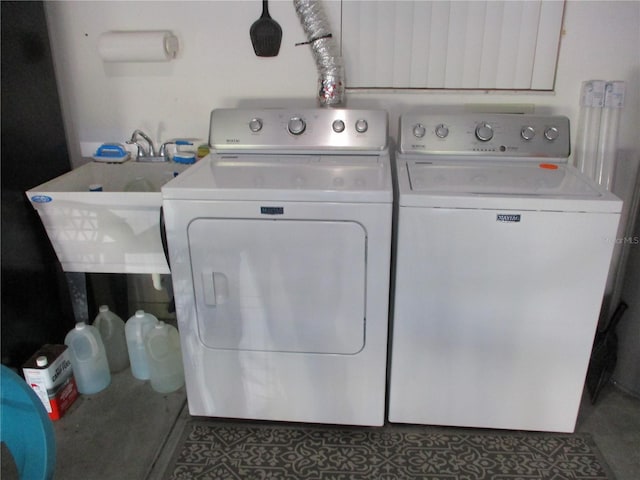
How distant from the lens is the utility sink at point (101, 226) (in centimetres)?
190

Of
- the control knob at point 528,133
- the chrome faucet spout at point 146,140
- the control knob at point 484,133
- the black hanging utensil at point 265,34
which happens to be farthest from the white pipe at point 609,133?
the chrome faucet spout at point 146,140

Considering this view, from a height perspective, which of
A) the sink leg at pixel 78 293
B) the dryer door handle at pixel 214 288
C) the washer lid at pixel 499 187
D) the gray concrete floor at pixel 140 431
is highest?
the washer lid at pixel 499 187

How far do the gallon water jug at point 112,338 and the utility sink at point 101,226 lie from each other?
0.32 m

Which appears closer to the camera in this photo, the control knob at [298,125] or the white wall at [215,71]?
the control knob at [298,125]

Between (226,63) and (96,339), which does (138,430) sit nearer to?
(96,339)

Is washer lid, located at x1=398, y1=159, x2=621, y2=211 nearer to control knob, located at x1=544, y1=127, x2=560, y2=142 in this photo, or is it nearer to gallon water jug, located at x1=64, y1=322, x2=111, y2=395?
control knob, located at x1=544, y1=127, x2=560, y2=142

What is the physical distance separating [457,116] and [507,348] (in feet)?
2.87

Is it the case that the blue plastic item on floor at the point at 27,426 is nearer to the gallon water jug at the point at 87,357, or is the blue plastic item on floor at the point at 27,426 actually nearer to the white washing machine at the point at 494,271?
the white washing machine at the point at 494,271

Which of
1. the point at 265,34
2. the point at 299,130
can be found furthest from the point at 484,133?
the point at 265,34

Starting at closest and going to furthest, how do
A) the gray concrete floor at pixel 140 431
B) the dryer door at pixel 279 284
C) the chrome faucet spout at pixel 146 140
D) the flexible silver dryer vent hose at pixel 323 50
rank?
1. the dryer door at pixel 279 284
2. the gray concrete floor at pixel 140 431
3. the flexible silver dryer vent hose at pixel 323 50
4. the chrome faucet spout at pixel 146 140

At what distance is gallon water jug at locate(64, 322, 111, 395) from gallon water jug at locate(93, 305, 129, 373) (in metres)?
0.11

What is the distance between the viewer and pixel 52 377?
77.8 inches

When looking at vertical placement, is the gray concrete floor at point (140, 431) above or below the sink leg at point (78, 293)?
below

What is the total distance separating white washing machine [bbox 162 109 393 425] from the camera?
1579mm
